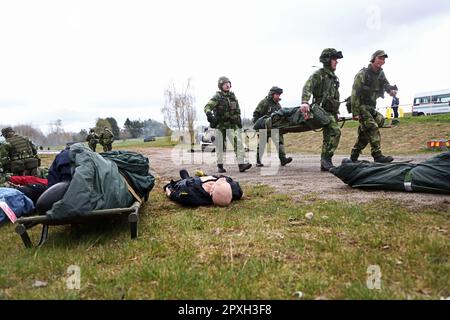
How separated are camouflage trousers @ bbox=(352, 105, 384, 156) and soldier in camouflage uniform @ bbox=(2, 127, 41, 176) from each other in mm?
7526

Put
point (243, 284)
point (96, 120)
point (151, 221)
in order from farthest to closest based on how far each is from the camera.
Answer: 1. point (96, 120)
2. point (151, 221)
3. point (243, 284)

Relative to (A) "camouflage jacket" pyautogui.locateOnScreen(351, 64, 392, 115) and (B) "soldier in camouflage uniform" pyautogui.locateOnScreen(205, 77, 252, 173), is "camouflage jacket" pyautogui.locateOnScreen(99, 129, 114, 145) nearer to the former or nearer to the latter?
(B) "soldier in camouflage uniform" pyautogui.locateOnScreen(205, 77, 252, 173)

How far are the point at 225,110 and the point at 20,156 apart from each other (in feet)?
16.4

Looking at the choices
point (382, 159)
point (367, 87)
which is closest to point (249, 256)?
point (382, 159)

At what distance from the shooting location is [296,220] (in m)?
3.54

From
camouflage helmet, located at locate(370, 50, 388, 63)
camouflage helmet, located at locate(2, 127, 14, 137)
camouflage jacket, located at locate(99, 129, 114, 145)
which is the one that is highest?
camouflage helmet, located at locate(370, 50, 388, 63)

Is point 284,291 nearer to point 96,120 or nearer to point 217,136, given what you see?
point 217,136

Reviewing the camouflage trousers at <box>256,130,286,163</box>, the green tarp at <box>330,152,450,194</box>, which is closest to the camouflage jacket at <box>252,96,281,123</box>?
the camouflage trousers at <box>256,130,286,163</box>

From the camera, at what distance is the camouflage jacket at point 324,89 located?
692 cm

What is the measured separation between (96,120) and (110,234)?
7504 cm

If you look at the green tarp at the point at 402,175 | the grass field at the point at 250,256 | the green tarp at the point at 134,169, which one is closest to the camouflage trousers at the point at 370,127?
the green tarp at the point at 402,175

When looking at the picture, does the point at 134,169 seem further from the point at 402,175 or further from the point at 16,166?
the point at 16,166

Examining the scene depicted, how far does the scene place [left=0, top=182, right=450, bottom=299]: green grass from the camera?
2.07 meters
